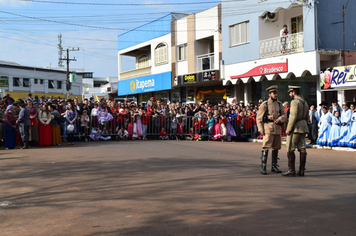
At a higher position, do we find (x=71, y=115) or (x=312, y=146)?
(x=71, y=115)

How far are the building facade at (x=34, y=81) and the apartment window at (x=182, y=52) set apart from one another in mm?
40547

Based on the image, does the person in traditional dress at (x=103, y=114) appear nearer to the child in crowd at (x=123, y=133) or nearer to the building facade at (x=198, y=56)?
the child in crowd at (x=123, y=133)

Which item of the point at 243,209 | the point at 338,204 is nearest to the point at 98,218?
the point at 243,209

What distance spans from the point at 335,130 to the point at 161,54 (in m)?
21.3

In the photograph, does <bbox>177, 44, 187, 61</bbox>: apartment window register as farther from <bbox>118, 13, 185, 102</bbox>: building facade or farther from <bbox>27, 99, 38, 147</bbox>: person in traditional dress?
<bbox>27, 99, 38, 147</bbox>: person in traditional dress

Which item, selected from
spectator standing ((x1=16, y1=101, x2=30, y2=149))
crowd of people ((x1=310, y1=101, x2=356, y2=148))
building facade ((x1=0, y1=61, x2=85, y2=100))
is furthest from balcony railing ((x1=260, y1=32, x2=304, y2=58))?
building facade ((x1=0, y1=61, x2=85, y2=100))

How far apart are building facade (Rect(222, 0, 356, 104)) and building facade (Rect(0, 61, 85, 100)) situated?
4761 cm

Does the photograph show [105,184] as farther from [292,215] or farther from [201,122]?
[201,122]

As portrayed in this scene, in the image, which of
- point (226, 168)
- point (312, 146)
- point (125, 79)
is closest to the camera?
point (226, 168)

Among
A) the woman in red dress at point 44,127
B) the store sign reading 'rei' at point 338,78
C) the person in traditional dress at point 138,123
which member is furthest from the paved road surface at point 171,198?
the person in traditional dress at point 138,123

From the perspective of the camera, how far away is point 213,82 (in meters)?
29.7

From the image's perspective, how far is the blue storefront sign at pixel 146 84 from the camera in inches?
1343

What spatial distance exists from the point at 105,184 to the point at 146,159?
3854mm

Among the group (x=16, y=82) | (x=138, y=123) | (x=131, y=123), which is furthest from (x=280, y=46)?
(x=16, y=82)
